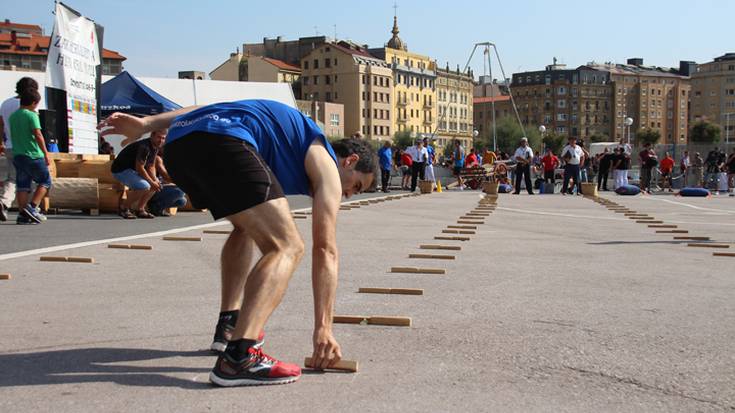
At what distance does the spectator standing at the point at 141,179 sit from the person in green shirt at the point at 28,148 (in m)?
1.74

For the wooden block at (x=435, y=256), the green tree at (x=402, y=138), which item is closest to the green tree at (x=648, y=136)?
the green tree at (x=402, y=138)

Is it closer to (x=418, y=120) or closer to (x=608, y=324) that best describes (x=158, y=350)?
(x=608, y=324)

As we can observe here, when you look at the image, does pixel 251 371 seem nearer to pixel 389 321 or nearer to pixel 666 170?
pixel 389 321

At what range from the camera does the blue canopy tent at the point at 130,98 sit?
20797 mm

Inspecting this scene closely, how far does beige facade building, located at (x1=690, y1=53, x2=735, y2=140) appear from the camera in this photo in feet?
605

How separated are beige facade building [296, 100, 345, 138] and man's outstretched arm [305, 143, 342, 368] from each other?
123m

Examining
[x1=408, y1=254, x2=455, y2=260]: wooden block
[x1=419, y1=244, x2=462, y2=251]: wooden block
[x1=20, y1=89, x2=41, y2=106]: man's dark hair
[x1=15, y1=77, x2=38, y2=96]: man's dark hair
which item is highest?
[x1=15, y1=77, x2=38, y2=96]: man's dark hair

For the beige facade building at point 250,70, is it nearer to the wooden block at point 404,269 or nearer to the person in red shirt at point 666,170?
the person in red shirt at point 666,170

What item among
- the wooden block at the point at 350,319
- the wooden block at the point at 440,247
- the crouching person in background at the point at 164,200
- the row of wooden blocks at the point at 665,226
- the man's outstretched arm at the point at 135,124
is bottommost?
the row of wooden blocks at the point at 665,226

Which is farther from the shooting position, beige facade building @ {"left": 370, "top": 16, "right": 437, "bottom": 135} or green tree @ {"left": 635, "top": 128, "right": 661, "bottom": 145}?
green tree @ {"left": 635, "top": 128, "right": 661, "bottom": 145}

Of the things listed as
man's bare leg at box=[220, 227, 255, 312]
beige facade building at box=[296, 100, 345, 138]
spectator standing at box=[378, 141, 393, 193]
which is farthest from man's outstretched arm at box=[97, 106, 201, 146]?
beige facade building at box=[296, 100, 345, 138]

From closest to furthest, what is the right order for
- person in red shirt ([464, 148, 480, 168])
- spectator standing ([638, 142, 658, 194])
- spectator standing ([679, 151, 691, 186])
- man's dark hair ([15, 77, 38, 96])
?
man's dark hair ([15, 77, 38, 96]) → spectator standing ([638, 142, 658, 194]) → person in red shirt ([464, 148, 480, 168]) → spectator standing ([679, 151, 691, 186])

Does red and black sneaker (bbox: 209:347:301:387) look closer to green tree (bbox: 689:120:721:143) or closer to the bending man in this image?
the bending man

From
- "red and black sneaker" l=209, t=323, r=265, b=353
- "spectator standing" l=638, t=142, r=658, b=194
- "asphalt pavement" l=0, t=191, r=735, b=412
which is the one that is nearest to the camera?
"asphalt pavement" l=0, t=191, r=735, b=412
